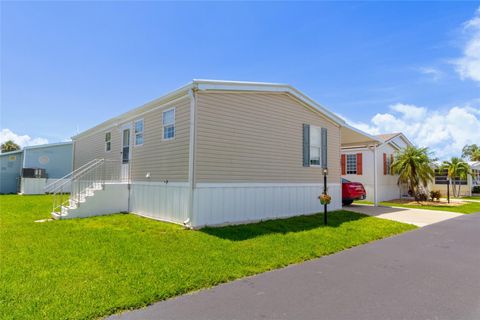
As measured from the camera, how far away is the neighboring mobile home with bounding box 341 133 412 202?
1743 centimetres

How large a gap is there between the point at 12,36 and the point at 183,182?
7.38 m

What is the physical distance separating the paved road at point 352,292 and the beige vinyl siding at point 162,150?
4.48 metres

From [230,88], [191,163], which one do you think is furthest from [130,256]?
[230,88]

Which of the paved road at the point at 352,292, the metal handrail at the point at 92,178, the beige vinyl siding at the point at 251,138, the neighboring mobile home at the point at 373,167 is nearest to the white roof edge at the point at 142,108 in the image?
the beige vinyl siding at the point at 251,138

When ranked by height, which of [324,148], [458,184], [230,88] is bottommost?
[458,184]

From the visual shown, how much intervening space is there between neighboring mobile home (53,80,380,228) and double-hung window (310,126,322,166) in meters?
0.04

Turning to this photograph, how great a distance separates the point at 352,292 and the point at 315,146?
771 cm

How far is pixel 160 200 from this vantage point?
8992mm

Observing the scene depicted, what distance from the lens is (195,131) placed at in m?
7.63

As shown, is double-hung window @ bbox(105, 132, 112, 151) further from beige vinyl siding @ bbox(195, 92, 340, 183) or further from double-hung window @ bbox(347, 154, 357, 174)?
double-hung window @ bbox(347, 154, 357, 174)

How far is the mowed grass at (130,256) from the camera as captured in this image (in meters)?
3.45

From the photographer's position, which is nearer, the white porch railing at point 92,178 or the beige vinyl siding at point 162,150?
the beige vinyl siding at point 162,150

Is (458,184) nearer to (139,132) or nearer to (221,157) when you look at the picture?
(221,157)

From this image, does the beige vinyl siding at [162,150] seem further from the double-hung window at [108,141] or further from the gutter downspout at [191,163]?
the double-hung window at [108,141]
